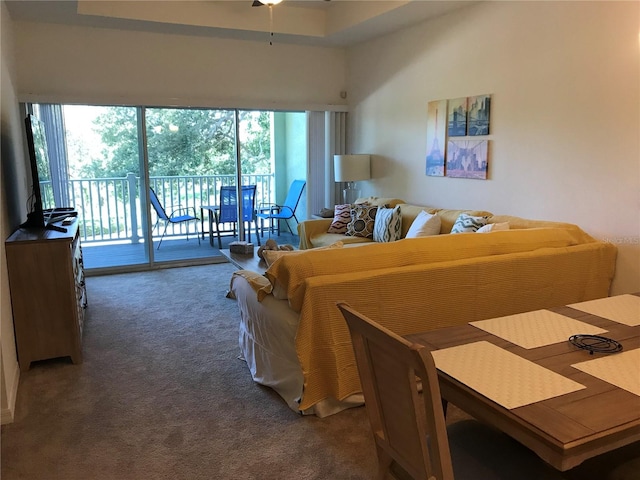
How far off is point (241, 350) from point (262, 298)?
77cm

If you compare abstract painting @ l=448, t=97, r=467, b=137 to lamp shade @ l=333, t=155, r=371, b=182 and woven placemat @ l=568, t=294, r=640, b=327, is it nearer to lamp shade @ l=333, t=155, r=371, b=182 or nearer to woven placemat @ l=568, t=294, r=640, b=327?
lamp shade @ l=333, t=155, r=371, b=182

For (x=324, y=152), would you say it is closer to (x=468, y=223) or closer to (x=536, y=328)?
(x=468, y=223)

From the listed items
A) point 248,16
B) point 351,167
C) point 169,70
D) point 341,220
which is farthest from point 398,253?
point 169,70

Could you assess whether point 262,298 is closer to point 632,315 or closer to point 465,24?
point 632,315

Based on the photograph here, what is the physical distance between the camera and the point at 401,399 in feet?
4.23

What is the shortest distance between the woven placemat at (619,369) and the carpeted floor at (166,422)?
1.06 meters

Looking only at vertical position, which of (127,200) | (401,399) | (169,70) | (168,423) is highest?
(169,70)

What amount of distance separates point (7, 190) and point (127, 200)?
3.14 m

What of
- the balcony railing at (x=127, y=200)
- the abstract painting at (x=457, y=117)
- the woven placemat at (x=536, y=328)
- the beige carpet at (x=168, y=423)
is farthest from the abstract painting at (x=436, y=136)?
the woven placemat at (x=536, y=328)

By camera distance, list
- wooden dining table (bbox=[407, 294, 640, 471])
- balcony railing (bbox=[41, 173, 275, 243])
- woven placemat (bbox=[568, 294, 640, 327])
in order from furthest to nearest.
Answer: balcony railing (bbox=[41, 173, 275, 243]) < woven placemat (bbox=[568, 294, 640, 327]) < wooden dining table (bbox=[407, 294, 640, 471])

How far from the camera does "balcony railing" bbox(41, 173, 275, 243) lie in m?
6.22

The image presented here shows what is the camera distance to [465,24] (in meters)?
4.47

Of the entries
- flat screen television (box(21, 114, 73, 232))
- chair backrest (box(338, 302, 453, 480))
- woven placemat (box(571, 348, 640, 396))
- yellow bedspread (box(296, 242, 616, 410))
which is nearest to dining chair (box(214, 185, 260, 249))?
flat screen television (box(21, 114, 73, 232))

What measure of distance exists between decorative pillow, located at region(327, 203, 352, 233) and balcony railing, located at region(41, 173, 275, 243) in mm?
1831
